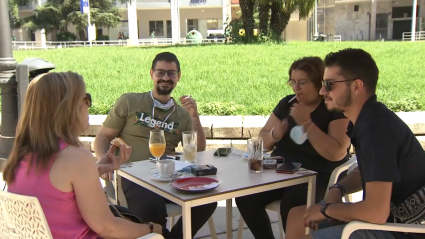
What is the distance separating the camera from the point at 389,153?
176 cm

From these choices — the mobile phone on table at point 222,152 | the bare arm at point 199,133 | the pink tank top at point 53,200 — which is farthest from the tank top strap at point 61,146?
the bare arm at point 199,133

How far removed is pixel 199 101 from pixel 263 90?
1.37 metres

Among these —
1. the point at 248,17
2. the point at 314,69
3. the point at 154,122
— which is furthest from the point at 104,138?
the point at 248,17

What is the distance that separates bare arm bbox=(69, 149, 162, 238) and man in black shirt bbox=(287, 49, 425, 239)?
95 cm

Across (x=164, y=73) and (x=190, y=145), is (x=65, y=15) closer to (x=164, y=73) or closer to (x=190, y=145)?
(x=164, y=73)

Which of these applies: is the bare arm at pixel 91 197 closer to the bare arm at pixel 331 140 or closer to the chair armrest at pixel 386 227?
the chair armrest at pixel 386 227

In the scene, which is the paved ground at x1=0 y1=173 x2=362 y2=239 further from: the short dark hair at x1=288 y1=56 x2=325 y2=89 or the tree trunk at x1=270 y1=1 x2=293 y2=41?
the tree trunk at x1=270 y1=1 x2=293 y2=41

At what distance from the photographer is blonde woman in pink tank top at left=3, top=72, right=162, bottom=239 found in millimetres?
1675

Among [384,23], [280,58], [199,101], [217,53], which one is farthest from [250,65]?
[384,23]

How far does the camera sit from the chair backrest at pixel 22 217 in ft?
5.35

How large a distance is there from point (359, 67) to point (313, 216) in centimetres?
74

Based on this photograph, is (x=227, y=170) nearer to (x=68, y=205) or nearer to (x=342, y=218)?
(x=342, y=218)

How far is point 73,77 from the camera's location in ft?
5.81

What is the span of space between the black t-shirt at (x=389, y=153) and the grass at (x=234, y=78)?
3.81 metres
